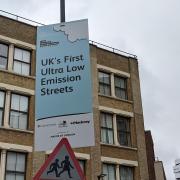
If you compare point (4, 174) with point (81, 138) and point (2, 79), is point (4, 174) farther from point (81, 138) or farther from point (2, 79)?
point (81, 138)

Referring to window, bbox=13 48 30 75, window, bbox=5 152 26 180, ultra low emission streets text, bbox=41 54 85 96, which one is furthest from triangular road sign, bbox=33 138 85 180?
window, bbox=13 48 30 75

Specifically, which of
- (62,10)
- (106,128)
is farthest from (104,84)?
(62,10)

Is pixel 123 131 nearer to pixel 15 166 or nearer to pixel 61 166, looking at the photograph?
pixel 15 166

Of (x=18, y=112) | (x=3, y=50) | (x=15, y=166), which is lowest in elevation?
(x=15, y=166)

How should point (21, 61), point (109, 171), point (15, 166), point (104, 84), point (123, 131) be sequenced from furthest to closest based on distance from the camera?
point (104, 84), point (123, 131), point (109, 171), point (21, 61), point (15, 166)

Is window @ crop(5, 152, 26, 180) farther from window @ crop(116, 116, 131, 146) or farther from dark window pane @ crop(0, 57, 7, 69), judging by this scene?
window @ crop(116, 116, 131, 146)

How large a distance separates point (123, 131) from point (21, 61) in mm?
8194

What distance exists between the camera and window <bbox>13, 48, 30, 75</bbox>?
75.9 feet

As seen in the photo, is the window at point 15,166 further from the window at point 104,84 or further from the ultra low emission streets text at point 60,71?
the ultra low emission streets text at point 60,71

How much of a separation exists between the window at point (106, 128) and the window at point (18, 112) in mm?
5257

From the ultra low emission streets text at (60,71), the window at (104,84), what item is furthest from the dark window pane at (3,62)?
the ultra low emission streets text at (60,71)

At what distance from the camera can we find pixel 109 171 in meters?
24.1

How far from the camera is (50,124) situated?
675cm

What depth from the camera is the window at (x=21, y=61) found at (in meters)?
23.1
